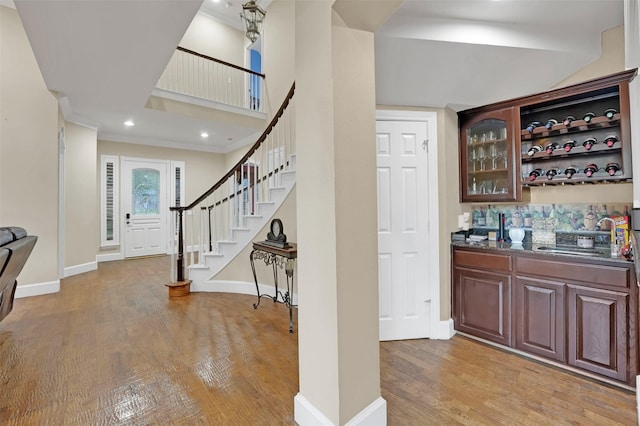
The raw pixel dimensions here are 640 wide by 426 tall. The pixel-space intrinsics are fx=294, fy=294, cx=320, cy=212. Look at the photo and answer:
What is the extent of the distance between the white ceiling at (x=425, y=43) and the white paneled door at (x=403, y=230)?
36cm

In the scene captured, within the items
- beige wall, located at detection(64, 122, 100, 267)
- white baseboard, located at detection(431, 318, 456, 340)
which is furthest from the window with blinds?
white baseboard, located at detection(431, 318, 456, 340)

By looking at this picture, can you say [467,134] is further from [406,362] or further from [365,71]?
[406,362]

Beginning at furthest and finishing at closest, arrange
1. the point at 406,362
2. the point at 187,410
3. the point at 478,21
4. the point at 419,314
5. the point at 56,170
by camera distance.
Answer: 1. the point at 56,170
2. the point at 419,314
3. the point at 406,362
4. the point at 478,21
5. the point at 187,410

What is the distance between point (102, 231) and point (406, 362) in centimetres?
678

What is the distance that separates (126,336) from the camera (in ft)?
8.89

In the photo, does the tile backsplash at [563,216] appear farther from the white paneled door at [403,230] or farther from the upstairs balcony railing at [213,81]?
the upstairs balcony railing at [213,81]

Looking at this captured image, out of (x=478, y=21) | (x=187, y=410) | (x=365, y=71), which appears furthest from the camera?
(x=478, y=21)

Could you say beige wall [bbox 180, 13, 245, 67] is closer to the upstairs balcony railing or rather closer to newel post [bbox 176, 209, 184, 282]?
the upstairs balcony railing

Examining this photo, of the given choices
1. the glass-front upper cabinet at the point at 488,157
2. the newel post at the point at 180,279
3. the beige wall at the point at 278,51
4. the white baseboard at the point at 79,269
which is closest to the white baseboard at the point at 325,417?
the glass-front upper cabinet at the point at 488,157

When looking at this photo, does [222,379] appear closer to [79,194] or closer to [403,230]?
[403,230]

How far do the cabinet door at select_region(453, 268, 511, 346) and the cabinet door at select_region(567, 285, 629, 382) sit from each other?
41 centimetres

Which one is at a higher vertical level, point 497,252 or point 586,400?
point 497,252

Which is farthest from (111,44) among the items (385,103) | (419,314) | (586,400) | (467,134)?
(586,400)

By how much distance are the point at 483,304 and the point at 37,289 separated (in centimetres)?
549
